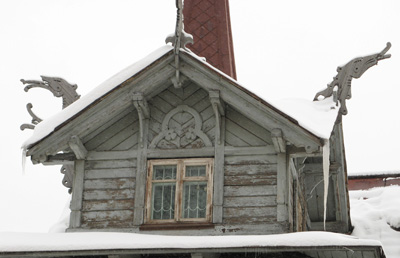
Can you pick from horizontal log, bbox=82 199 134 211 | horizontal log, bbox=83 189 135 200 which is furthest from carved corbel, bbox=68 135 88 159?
horizontal log, bbox=82 199 134 211

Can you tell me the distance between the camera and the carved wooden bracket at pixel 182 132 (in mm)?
13484

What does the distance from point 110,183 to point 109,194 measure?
0.57 feet

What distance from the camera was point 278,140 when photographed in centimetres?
1284

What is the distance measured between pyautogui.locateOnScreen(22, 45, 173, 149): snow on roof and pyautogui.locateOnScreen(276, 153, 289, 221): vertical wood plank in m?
2.36

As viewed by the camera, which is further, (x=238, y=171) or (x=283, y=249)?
(x=238, y=171)

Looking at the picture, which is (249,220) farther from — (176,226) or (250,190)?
(176,226)

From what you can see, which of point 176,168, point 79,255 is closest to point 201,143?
point 176,168

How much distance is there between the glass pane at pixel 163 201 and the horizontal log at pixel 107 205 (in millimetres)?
353

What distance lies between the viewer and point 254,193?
12.9 m

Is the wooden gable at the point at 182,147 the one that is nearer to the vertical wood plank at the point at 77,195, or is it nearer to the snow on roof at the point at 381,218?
the vertical wood plank at the point at 77,195

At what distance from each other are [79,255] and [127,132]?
2.72 meters

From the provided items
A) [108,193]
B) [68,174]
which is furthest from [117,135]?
[68,174]

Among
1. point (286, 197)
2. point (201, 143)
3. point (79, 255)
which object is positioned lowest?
point (79, 255)

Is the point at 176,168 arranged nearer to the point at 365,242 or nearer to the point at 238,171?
the point at 238,171
